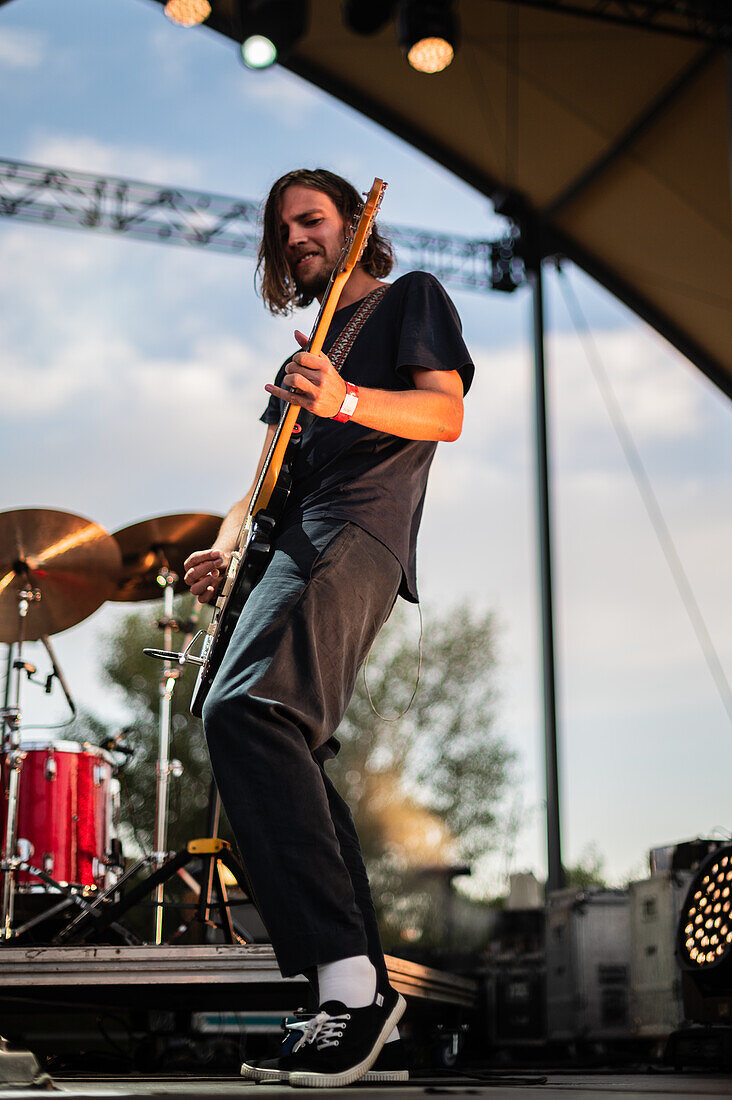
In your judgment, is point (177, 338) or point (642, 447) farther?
point (177, 338)

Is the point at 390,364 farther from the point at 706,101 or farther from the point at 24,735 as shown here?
the point at 706,101

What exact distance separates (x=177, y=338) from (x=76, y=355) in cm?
169

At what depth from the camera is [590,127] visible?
743cm

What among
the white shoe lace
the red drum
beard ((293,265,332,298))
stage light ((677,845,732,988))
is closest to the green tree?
the red drum

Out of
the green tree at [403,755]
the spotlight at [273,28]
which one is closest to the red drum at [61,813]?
the spotlight at [273,28]

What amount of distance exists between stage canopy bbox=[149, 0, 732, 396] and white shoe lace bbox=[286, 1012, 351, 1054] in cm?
593

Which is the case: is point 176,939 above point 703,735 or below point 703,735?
below

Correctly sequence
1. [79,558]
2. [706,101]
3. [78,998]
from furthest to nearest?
[706,101], [79,558], [78,998]

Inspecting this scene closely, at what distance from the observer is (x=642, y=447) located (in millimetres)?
9992

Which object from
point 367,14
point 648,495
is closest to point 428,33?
point 367,14

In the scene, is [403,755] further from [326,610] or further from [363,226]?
[326,610]

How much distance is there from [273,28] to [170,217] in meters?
2.83

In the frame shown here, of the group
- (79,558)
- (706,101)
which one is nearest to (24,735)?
(79,558)

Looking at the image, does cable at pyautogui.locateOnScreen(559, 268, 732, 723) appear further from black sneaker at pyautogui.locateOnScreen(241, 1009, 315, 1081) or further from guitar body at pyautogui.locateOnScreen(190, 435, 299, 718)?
black sneaker at pyautogui.locateOnScreen(241, 1009, 315, 1081)
